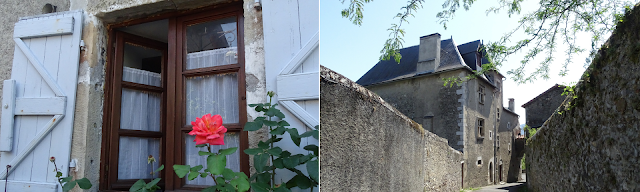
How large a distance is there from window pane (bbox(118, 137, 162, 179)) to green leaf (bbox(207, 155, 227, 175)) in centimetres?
127

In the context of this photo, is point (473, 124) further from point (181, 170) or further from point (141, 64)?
point (181, 170)

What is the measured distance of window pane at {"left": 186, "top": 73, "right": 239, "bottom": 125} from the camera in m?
2.00

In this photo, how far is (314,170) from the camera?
51.8 inches

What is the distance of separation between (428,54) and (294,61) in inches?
169

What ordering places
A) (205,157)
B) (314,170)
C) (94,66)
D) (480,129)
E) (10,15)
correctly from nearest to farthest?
1. (314,170)
2. (205,157)
3. (94,66)
4. (10,15)
5. (480,129)

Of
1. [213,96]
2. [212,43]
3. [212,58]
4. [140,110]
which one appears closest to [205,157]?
[213,96]

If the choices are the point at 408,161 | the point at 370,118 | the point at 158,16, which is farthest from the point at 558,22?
the point at 158,16

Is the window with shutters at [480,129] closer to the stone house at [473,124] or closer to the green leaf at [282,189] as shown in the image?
the stone house at [473,124]

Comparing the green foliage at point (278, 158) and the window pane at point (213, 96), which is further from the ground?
the window pane at point (213, 96)

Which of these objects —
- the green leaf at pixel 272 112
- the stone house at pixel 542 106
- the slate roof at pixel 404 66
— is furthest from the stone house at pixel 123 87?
the stone house at pixel 542 106

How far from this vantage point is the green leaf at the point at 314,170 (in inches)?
51.3

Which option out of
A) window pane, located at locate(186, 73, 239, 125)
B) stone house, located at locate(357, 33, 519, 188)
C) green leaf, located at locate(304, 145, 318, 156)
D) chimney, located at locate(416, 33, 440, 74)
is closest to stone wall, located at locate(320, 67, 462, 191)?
green leaf, located at locate(304, 145, 318, 156)

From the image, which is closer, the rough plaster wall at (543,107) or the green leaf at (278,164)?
the green leaf at (278,164)

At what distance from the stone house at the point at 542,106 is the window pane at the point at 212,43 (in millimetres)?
4250
